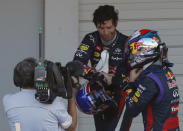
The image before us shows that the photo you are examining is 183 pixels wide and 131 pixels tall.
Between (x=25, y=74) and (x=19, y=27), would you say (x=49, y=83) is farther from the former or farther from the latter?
(x=19, y=27)

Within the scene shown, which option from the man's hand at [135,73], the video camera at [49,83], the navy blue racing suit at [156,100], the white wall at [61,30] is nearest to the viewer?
the video camera at [49,83]

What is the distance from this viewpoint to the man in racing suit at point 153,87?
3.16m

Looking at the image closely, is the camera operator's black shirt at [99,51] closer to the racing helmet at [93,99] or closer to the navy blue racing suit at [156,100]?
the racing helmet at [93,99]

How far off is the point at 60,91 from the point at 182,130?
337 cm

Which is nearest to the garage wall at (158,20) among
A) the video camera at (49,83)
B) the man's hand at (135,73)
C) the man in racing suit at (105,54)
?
the man in racing suit at (105,54)

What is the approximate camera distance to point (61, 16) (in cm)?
566

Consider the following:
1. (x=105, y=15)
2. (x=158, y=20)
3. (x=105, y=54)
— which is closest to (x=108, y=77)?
(x=105, y=54)

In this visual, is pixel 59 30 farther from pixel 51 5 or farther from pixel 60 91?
pixel 60 91

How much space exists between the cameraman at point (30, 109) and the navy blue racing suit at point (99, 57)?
0.95 m

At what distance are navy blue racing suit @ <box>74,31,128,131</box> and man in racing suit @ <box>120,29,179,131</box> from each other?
0.61 metres

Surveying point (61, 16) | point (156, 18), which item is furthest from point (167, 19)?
point (61, 16)

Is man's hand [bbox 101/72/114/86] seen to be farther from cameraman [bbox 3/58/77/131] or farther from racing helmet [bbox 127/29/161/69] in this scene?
cameraman [bbox 3/58/77/131]

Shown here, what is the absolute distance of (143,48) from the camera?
324 centimetres

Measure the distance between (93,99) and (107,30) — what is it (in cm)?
65
